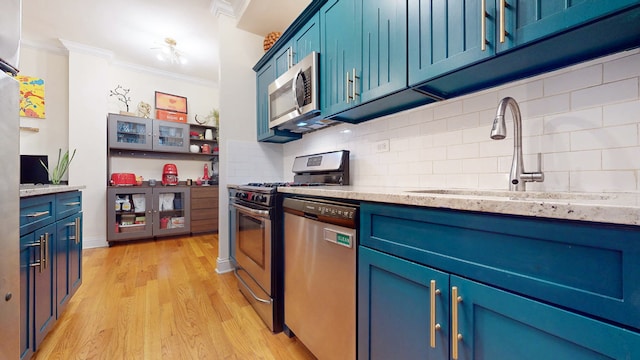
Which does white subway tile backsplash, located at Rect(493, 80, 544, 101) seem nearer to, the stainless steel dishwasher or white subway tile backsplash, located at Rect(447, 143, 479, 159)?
white subway tile backsplash, located at Rect(447, 143, 479, 159)

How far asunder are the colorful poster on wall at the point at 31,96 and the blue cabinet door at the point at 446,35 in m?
4.81

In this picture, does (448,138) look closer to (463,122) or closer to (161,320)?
(463,122)

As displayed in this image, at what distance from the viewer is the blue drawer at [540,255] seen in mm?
441

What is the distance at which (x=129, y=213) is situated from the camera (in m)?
3.65

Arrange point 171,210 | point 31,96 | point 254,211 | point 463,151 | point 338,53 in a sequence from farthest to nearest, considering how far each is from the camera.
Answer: point 171,210
point 31,96
point 254,211
point 338,53
point 463,151

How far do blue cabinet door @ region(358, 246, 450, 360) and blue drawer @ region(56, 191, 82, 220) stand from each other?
188 centimetres

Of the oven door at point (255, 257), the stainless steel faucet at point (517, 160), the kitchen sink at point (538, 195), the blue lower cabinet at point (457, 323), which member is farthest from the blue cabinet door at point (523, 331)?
the oven door at point (255, 257)

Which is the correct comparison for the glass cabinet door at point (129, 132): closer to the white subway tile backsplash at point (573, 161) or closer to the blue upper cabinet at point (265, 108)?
the blue upper cabinet at point (265, 108)

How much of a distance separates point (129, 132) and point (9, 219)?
11.4 feet

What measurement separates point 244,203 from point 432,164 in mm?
1383

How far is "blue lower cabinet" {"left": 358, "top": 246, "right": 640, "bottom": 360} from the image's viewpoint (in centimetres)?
48

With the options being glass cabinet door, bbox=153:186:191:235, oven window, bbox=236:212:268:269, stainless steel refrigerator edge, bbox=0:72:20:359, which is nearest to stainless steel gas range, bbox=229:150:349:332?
oven window, bbox=236:212:268:269

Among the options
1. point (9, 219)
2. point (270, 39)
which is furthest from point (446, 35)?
point (270, 39)

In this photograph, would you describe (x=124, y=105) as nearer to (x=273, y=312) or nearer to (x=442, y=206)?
(x=273, y=312)
